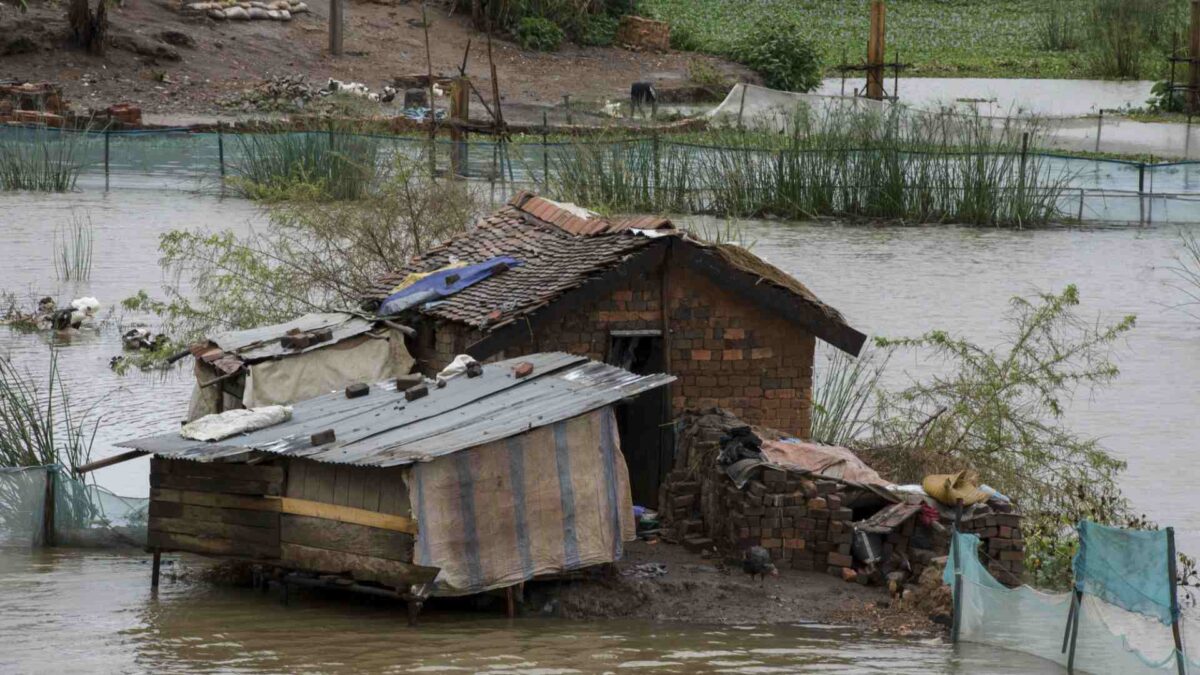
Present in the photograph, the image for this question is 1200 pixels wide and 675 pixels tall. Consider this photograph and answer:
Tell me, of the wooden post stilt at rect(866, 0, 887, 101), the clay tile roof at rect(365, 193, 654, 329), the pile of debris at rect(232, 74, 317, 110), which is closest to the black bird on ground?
the clay tile roof at rect(365, 193, 654, 329)

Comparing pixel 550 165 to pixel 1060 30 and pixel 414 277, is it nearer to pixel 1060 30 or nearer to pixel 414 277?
pixel 414 277

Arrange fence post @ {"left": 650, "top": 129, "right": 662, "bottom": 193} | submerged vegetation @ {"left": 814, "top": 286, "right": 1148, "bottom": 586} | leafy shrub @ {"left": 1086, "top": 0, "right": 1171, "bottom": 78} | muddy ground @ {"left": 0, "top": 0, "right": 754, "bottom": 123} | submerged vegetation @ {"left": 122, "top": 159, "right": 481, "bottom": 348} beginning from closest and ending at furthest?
submerged vegetation @ {"left": 814, "top": 286, "right": 1148, "bottom": 586}, submerged vegetation @ {"left": 122, "top": 159, "right": 481, "bottom": 348}, fence post @ {"left": 650, "top": 129, "right": 662, "bottom": 193}, muddy ground @ {"left": 0, "top": 0, "right": 754, "bottom": 123}, leafy shrub @ {"left": 1086, "top": 0, "right": 1171, "bottom": 78}

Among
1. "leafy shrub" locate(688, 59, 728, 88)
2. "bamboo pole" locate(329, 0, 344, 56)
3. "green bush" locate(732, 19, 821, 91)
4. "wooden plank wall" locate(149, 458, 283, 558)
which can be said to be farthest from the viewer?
"green bush" locate(732, 19, 821, 91)

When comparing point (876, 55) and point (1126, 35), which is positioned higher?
point (1126, 35)

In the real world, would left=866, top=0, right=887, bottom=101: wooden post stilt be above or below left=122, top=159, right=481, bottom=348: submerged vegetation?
above

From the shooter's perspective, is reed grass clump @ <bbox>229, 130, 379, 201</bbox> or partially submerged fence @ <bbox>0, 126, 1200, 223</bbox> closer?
reed grass clump @ <bbox>229, 130, 379, 201</bbox>

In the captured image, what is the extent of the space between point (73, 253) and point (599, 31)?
83.0ft

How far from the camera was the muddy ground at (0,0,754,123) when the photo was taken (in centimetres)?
3953

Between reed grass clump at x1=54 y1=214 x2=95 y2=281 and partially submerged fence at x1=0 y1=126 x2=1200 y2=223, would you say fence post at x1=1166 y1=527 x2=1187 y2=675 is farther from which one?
reed grass clump at x1=54 y1=214 x2=95 y2=281

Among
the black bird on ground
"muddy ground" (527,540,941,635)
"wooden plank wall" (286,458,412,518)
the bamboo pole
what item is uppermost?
the bamboo pole

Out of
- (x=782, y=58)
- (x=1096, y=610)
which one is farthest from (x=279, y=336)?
(x=782, y=58)

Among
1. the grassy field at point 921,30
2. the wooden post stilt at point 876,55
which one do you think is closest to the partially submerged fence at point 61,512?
the wooden post stilt at point 876,55

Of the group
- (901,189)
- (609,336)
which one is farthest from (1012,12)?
(609,336)

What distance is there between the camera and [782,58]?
4750cm
